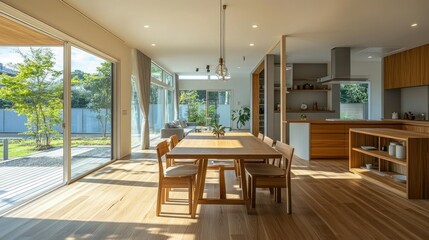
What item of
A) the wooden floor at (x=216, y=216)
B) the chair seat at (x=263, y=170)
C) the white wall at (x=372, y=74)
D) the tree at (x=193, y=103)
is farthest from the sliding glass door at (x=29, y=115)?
the tree at (x=193, y=103)

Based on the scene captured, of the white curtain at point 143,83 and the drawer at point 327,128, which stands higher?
the white curtain at point 143,83

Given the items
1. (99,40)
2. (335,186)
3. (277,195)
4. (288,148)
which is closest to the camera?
(288,148)

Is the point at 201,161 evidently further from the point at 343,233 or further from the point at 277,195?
the point at 343,233

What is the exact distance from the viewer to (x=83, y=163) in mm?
5035

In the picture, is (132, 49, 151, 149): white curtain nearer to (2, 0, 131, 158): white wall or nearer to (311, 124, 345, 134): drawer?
(2, 0, 131, 158): white wall

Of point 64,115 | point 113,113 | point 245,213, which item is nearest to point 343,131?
point 245,213

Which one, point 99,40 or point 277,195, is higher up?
point 99,40

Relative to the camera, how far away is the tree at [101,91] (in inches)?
206

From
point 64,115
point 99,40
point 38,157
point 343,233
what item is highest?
point 99,40

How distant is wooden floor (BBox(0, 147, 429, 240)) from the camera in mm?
2572

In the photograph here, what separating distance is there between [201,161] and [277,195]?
1105 millimetres

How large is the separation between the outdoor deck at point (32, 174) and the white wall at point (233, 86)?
9.41 meters

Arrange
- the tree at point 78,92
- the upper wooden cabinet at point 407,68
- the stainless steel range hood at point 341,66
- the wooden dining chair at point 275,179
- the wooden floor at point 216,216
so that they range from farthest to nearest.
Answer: the stainless steel range hood at point 341,66 → the upper wooden cabinet at point 407,68 → the tree at point 78,92 → the wooden dining chair at point 275,179 → the wooden floor at point 216,216

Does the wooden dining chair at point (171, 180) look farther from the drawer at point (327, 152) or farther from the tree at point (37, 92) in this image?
the drawer at point (327, 152)
